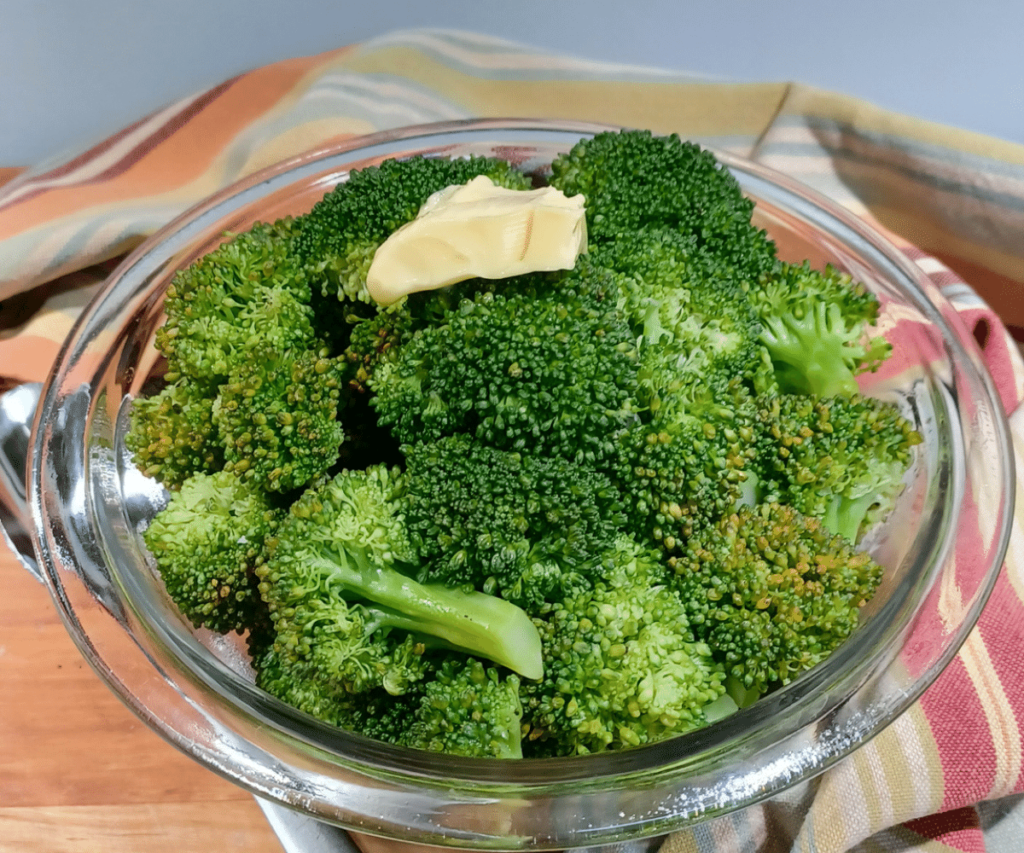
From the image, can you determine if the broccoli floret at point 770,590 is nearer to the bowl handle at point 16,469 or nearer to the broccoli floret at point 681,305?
the broccoli floret at point 681,305

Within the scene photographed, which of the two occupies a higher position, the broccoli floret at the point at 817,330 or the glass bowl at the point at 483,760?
the broccoli floret at the point at 817,330

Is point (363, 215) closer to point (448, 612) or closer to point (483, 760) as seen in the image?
point (448, 612)

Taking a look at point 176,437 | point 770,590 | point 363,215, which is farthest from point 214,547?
point 770,590

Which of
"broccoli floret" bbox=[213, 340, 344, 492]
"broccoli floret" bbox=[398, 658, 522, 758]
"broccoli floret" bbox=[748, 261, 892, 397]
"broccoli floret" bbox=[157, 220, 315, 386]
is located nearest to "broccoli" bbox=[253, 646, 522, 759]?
"broccoli floret" bbox=[398, 658, 522, 758]

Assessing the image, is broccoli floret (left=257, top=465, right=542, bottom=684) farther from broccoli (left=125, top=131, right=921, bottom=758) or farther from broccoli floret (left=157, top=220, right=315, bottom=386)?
broccoli floret (left=157, top=220, right=315, bottom=386)

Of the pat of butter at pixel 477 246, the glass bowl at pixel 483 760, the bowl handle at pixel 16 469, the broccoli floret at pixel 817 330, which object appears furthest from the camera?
the bowl handle at pixel 16 469

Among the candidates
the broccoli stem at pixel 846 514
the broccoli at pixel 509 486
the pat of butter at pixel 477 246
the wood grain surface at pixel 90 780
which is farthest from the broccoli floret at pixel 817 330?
the wood grain surface at pixel 90 780
